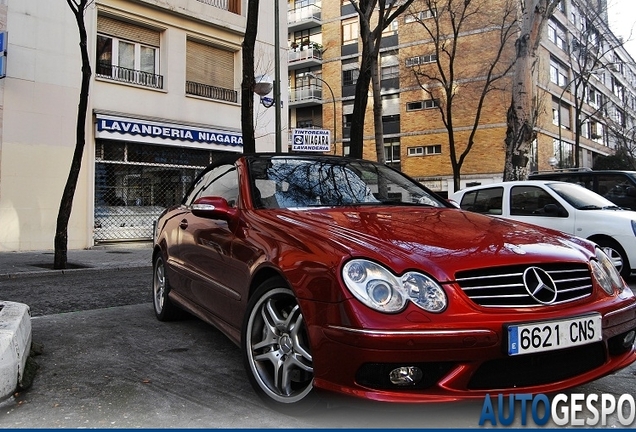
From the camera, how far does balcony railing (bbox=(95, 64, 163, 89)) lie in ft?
47.6

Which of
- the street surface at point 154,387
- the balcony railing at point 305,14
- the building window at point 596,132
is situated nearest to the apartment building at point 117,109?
the street surface at point 154,387

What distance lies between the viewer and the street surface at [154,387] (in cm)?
259

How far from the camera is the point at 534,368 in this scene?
2.37m

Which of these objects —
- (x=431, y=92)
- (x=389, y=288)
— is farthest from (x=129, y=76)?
(x=431, y=92)

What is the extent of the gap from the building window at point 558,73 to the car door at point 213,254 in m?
38.8

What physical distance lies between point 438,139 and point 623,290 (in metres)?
33.6

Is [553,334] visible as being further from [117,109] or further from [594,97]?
[594,97]

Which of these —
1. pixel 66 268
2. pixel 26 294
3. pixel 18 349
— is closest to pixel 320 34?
pixel 66 268

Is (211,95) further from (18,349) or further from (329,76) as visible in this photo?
(329,76)

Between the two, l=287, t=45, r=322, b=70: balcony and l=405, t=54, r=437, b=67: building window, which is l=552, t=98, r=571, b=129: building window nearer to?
l=405, t=54, r=437, b=67: building window

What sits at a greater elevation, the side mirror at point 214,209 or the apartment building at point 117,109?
the apartment building at point 117,109

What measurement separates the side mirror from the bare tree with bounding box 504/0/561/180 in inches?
393

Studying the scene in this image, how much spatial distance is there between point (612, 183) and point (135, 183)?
11931 millimetres

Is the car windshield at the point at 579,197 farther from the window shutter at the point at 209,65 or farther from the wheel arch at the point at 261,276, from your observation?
the window shutter at the point at 209,65
